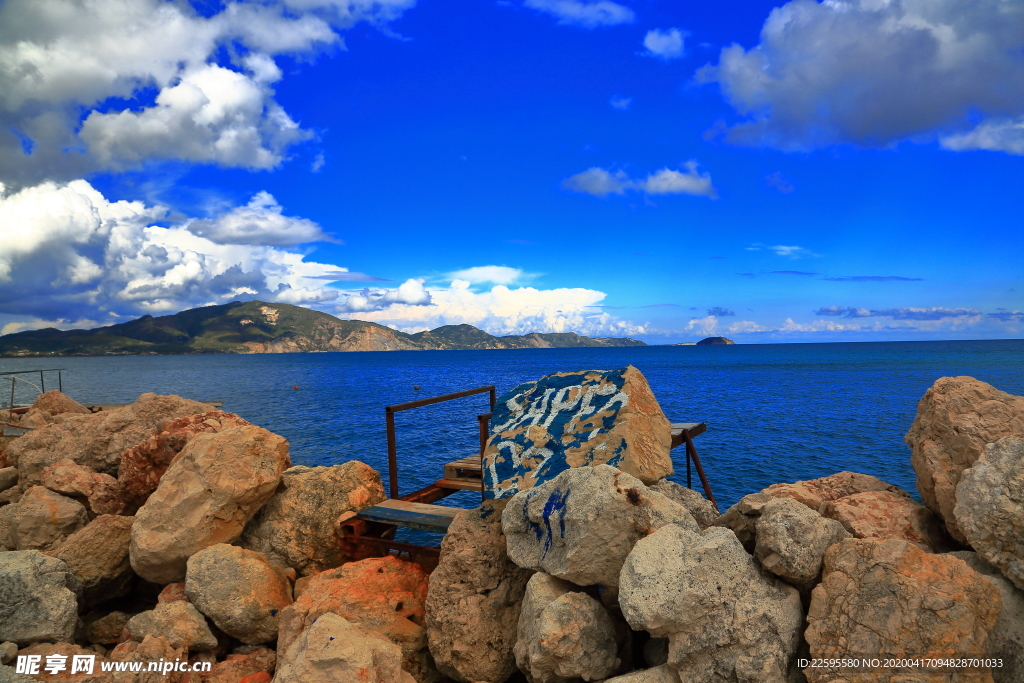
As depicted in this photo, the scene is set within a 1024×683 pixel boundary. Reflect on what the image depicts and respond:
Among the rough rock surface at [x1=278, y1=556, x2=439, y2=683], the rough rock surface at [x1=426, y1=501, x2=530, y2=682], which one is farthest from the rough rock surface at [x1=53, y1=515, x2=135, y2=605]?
the rough rock surface at [x1=426, y1=501, x2=530, y2=682]

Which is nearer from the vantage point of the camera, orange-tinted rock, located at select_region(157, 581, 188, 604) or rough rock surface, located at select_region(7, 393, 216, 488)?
orange-tinted rock, located at select_region(157, 581, 188, 604)

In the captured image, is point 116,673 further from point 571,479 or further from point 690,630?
point 690,630

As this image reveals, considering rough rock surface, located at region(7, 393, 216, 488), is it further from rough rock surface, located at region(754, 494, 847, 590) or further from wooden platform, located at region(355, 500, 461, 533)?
rough rock surface, located at region(754, 494, 847, 590)

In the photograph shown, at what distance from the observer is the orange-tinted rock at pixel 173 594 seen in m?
8.12

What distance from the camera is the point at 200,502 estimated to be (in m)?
8.62

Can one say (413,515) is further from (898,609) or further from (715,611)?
(898,609)

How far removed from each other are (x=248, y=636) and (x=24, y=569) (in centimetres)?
319

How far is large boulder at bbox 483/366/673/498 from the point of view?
7.46 m

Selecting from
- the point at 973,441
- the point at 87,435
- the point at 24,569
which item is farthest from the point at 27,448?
the point at 973,441

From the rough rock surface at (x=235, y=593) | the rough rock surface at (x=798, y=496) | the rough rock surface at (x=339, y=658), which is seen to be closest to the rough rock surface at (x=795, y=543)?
the rough rock surface at (x=798, y=496)

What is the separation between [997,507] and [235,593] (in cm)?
893

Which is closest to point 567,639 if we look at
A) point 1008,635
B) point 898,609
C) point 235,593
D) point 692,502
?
point 692,502

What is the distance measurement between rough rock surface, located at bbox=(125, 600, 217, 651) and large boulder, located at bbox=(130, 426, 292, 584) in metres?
0.98

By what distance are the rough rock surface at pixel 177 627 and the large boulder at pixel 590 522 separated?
4.42 metres
